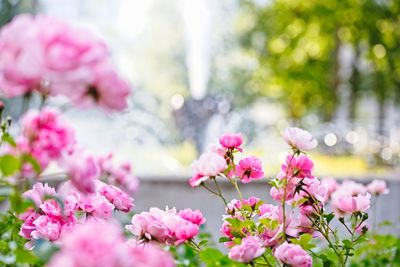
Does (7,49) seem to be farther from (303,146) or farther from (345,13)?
(345,13)

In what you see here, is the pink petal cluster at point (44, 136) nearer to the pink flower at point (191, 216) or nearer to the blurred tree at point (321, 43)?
the pink flower at point (191, 216)

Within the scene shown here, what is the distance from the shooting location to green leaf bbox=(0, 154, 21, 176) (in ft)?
2.19

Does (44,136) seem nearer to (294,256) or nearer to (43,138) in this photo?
(43,138)

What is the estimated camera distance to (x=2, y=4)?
8.77m

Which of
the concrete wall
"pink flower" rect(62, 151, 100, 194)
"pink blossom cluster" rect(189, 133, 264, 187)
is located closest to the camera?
"pink flower" rect(62, 151, 100, 194)

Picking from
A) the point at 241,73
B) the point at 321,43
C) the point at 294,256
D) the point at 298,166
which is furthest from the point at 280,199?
the point at 241,73

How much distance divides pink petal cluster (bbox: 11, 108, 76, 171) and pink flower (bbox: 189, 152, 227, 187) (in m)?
0.37

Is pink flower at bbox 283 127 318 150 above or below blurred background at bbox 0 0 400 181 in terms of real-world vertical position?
below

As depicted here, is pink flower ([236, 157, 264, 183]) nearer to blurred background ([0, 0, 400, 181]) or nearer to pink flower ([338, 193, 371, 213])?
pink flower ([338, 193, 371, 213])

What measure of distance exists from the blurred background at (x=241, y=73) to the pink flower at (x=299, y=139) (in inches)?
95.1

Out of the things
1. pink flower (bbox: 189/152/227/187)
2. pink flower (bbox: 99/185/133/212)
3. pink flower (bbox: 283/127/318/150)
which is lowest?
pink flower (bbox: 99/185/133/212)

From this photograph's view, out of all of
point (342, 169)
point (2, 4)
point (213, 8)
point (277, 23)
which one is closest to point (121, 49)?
point (213, 8)

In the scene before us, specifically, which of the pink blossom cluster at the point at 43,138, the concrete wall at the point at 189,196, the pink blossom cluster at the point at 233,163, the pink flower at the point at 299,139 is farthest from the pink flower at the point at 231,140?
the concrete wall at the point at 189,196

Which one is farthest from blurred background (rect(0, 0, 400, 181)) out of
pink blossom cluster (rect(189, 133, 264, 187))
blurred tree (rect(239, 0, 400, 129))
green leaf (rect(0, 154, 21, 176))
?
green leaf (rect(0, 154, 21, 176))
